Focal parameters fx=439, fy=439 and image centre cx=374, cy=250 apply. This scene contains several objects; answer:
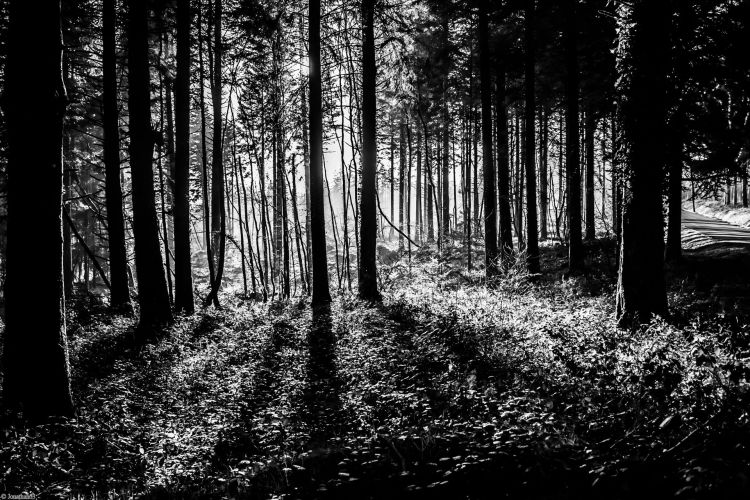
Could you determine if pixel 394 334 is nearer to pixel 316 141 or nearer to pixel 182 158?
pixel 316 141

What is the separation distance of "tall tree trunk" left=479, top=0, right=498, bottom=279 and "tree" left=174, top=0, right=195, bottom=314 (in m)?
9.62

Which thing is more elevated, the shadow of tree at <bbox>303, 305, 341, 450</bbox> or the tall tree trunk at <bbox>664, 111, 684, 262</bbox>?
the tall tree trunk at <bbox>664, 111, 684, 262</bbox>

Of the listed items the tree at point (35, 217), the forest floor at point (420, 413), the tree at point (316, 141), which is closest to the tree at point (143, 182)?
the forest floor at point (420, 413)

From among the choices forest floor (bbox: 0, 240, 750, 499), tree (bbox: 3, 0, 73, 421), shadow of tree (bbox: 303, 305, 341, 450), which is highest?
tree (bbox: 3, 0, 73, 421)

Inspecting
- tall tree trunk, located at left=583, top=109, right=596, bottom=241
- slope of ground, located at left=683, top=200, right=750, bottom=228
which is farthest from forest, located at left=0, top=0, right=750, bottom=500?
slope of ground, located at left=683, top=200, right=750, bottom=228

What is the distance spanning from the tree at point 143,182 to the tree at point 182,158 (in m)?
2.07

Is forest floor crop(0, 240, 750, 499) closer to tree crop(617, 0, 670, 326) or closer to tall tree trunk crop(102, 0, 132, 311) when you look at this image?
tree crop(617, 0, 670, 326)

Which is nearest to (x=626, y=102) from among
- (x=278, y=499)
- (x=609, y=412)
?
(x=609, y=412)

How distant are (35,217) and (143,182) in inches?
249

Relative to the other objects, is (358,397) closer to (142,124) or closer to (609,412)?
(609,412)

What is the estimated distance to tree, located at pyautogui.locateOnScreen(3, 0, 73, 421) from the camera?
510 cm

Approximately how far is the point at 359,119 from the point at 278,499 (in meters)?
18.9

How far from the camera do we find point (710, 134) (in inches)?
449

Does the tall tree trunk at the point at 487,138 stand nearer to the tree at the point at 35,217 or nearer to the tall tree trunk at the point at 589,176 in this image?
the tall tree trunk at the point at 589,176
